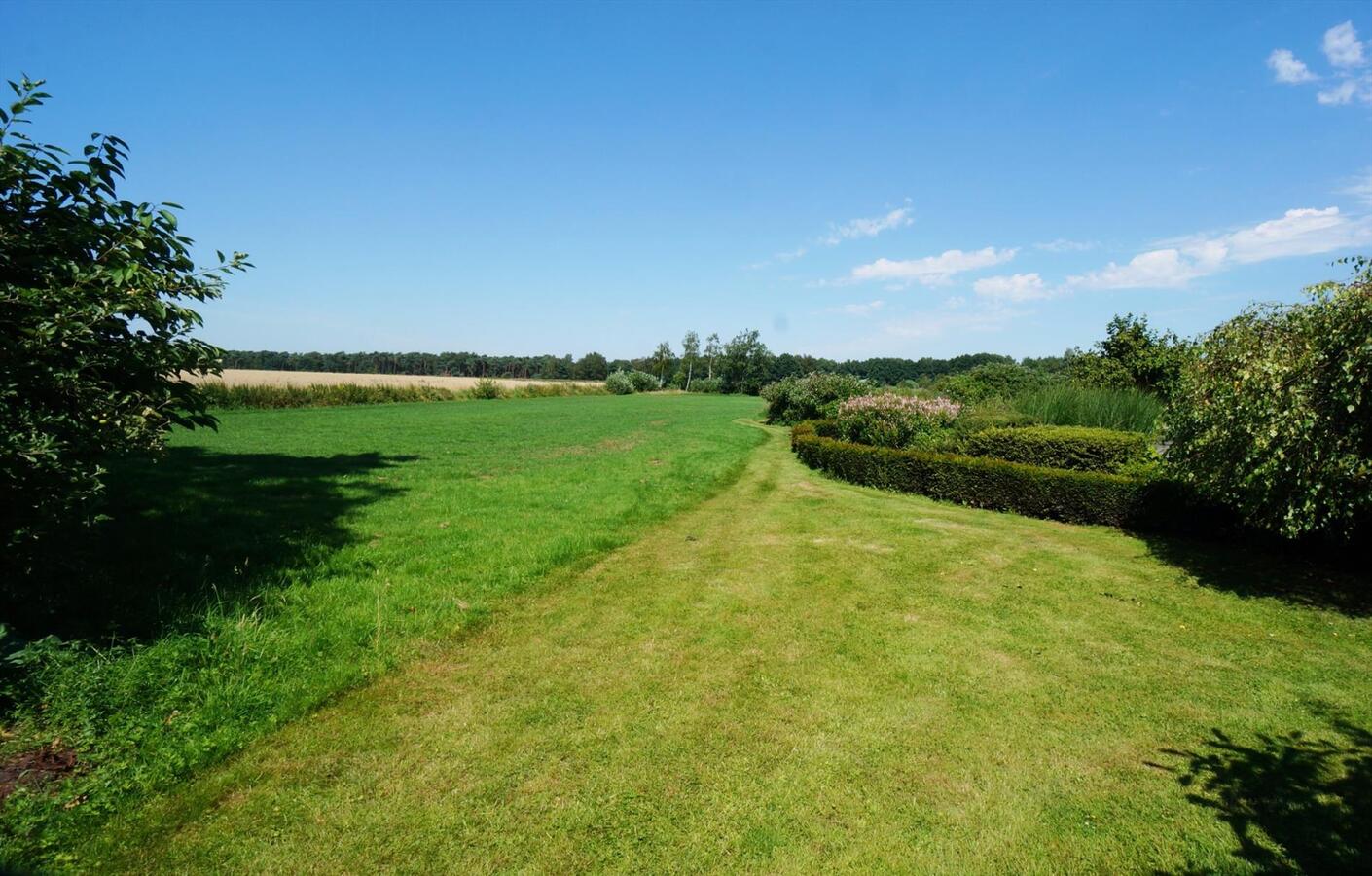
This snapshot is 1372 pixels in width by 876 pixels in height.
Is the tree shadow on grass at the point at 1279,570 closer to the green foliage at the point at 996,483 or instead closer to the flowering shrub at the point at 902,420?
the green foliage at the point at 996,483

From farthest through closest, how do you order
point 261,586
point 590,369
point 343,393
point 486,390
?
point 590,369
point 486,390
point 343,393
point 261,586

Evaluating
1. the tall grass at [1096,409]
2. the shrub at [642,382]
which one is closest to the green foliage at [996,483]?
the tall grass at [1096,409]

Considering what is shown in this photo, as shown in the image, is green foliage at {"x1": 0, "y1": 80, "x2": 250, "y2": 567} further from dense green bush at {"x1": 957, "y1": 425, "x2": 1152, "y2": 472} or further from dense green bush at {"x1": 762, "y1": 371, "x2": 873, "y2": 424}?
dense green bush at {"x1": 762, "y1": 371, "x2": 873, "y2": 424}

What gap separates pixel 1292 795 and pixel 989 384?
2664cm

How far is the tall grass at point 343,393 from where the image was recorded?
3147 centimetres

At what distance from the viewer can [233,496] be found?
31.6 ft

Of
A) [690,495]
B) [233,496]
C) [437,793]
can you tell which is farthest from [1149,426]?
[233,496]

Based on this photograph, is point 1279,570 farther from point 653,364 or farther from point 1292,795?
point 653,364

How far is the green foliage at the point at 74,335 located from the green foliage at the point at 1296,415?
10.8 meters

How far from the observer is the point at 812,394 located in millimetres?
27891

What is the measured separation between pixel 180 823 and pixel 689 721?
3108 millimetres

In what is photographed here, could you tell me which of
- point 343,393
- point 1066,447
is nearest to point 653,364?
point 343,393

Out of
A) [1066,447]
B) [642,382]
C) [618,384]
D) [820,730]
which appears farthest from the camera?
[642,382]

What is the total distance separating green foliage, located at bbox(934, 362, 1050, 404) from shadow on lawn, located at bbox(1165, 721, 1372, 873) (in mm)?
16244
